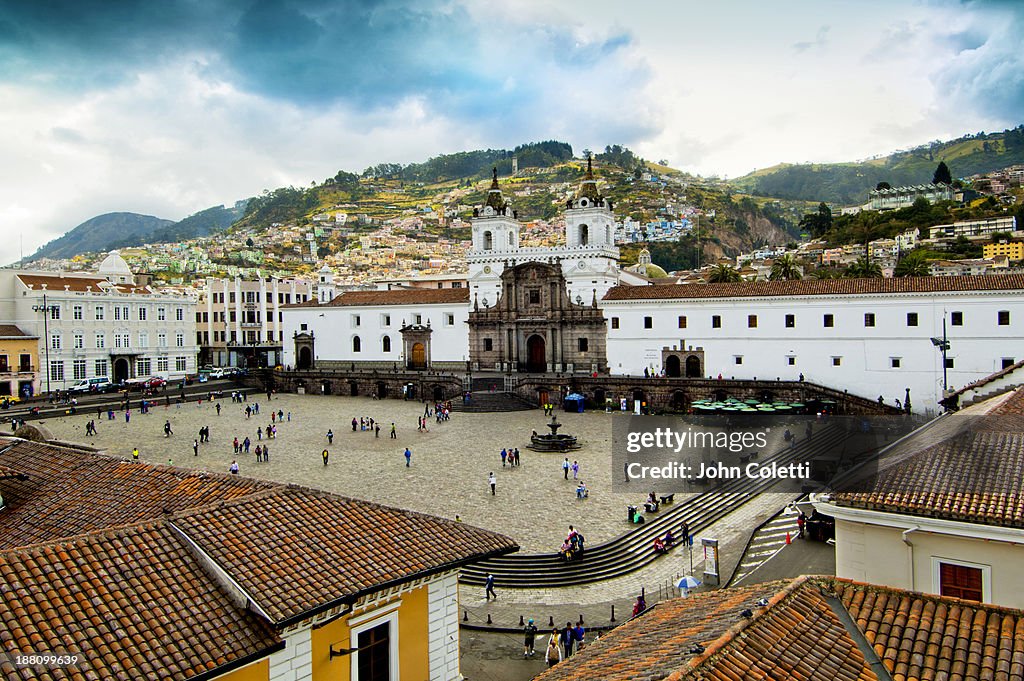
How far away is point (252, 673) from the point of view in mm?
6730

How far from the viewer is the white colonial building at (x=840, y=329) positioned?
3697cm

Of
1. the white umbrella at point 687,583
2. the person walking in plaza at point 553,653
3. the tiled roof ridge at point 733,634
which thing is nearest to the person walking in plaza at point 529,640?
the person walking in plaza at point 553,653

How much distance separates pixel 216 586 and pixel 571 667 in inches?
150

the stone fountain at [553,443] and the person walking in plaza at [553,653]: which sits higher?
the stone fountain at [553,443]

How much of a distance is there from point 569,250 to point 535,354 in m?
8.29

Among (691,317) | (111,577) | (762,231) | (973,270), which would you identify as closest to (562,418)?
(691,317)

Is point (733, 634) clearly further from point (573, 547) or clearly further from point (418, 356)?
point (418, 356)

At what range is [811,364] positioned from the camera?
41.6 meters

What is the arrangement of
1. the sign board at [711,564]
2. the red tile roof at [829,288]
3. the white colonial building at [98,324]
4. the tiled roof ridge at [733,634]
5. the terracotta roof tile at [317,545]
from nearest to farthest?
the tiled roof ridge at [733,634]
the terracotta roof tile at [317,545]
the sign board at [711,564]
the red tile roof at [829,288]
the white colonial building at [98,324]

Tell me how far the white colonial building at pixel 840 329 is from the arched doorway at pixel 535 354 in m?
6.77

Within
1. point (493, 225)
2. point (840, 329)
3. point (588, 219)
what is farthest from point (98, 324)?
point (840, 329)

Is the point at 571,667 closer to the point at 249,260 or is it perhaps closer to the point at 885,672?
the point at 885,672

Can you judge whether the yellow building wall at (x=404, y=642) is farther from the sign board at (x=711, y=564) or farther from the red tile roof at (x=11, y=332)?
the red tile roof at (x=11, y=332)

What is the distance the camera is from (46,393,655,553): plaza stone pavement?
22.0 meters
